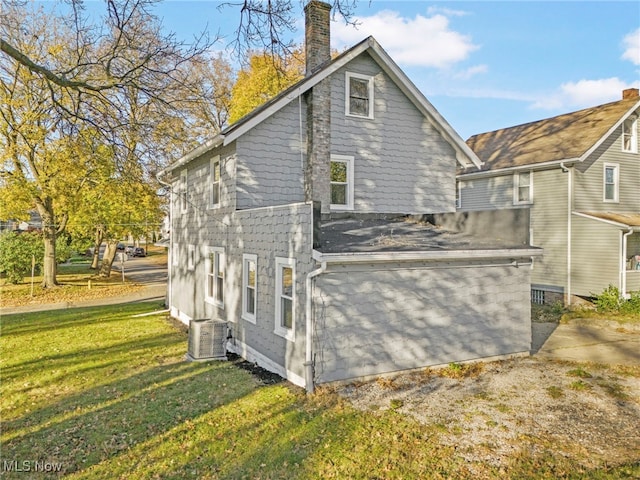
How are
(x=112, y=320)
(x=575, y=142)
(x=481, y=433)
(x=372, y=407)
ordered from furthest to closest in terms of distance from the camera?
(x=575, y=142), (x=112, y=320), (x=372, y=407), (x=481, y=433)

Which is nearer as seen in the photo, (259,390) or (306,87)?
(259,390)

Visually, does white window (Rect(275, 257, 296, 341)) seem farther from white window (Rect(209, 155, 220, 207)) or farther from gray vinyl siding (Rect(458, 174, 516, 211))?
gray vinyl siding (Rect(458, 174, 516, 211))

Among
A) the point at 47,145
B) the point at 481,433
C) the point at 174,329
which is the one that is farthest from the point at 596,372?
the point at 47,145

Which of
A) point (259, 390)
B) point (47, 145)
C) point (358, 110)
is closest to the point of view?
point (259, 390)

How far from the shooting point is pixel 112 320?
16.8 m

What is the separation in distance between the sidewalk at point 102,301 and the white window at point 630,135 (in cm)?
2330

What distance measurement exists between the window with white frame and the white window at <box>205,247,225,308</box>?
159cm

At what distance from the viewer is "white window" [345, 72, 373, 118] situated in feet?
42.5

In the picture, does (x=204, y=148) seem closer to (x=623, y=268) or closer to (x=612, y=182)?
(x=623, y=268)

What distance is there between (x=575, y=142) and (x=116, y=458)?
20089 millimetres

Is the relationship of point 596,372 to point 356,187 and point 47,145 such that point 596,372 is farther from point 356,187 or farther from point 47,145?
point 47,145

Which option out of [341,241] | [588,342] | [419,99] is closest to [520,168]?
[419,99]

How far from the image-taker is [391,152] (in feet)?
45.3

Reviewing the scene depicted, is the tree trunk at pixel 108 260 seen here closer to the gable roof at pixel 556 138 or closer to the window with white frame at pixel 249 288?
the window with white frame at pixel 249 288
